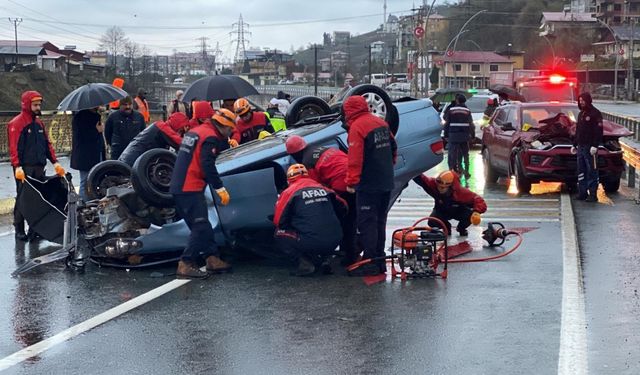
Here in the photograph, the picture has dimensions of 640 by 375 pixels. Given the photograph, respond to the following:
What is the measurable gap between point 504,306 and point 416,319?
0.83m

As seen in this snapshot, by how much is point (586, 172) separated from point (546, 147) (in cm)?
128

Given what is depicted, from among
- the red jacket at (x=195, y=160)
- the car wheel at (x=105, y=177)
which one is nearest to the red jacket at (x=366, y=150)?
the red jacket at (x=195, y=160)

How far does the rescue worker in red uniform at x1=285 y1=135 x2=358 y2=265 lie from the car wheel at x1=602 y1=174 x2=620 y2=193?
761 cm

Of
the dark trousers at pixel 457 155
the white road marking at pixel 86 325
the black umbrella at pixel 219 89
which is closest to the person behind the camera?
the white road marking at pixel 86 325

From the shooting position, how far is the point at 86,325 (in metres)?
7.08

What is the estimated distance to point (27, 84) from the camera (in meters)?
75.6

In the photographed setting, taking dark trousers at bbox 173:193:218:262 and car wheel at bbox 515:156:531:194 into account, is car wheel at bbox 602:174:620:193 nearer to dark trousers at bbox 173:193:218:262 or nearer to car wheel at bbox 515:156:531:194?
car wheel at bbox 515:156:531:194

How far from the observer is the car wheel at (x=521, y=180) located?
15.7m

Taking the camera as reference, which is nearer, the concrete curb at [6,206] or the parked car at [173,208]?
the parked car at [173,208]

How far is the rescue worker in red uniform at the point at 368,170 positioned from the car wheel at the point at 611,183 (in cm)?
778

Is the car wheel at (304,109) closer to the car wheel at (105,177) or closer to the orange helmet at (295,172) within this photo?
the car wheel at (105,177)

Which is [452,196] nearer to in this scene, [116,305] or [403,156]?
[403,156]

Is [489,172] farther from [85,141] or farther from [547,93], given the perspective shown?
[547,93]

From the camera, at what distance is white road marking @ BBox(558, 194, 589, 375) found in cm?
580
